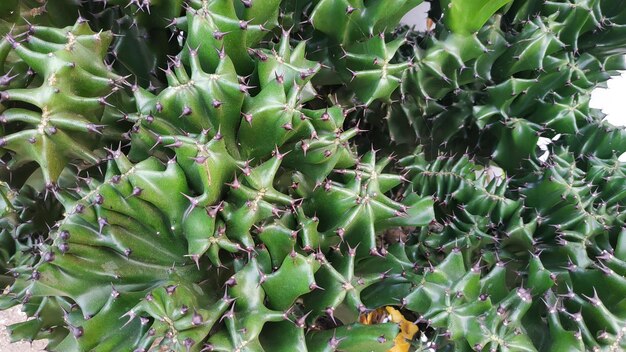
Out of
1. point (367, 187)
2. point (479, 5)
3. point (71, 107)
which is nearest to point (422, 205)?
point (367, 187)

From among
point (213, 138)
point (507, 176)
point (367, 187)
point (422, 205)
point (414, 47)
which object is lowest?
point (507, 176)

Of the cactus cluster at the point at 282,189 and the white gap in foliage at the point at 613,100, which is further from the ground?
the cactus cluster at the point at 282,189

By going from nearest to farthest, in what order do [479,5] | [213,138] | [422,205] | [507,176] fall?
[213,138] → [422,205] → [479,5] → [507,176]

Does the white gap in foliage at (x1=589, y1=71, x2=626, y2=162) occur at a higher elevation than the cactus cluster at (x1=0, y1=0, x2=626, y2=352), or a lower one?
lower

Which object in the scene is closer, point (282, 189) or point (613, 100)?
point (282, 189)

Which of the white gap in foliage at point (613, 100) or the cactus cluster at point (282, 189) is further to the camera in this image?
the white gap in foliage at point (613, 100)

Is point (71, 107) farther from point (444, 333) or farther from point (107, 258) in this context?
point (444, 333)

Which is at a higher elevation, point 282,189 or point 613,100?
point 282,189

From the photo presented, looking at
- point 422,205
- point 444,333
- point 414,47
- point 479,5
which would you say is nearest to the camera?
point 444,333
